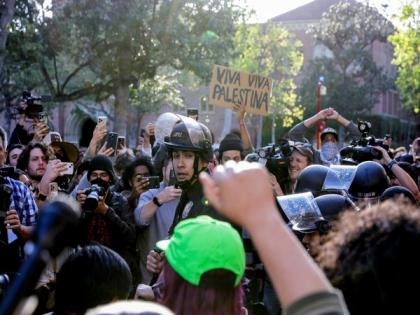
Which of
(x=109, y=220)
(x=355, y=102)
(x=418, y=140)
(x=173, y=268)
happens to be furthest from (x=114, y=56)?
(x=355, y=102)

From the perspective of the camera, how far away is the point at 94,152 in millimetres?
7191

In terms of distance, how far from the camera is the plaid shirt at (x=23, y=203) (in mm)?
4877

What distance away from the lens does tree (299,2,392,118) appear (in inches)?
1823

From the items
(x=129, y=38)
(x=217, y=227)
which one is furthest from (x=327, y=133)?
(x=129, y=38)

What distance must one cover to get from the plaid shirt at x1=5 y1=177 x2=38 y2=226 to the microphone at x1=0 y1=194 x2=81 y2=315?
11.8 ft

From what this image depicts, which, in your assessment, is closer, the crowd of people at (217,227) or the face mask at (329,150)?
the crowd of people at (217,227)

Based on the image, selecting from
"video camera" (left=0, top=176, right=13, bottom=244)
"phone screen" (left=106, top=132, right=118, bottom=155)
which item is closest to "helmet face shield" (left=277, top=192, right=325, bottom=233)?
"video camera" (left=0, top=176, right=13, bottom=244)

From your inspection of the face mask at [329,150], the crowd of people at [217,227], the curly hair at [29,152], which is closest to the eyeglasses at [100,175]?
the crowd of people at [217,227]

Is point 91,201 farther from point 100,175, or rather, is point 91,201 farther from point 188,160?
point 100,175

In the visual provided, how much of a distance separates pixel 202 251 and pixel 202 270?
2.5 inches

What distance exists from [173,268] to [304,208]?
6.41 ft

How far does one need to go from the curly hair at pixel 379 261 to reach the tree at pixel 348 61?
147 feet

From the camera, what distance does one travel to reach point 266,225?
1616 millimetres

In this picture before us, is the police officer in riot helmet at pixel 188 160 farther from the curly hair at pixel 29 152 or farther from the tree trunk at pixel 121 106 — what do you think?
the tree trunk at pixel 121 106
